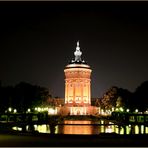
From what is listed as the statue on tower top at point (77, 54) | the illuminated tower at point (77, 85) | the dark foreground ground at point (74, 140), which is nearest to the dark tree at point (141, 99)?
the dark foreground ground at point (74, 140)

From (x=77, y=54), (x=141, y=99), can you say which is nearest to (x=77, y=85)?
(x=77, y=54)

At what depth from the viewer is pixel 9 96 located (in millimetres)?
66875

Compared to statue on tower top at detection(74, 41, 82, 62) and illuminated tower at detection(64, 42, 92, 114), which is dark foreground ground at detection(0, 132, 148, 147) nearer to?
illuminated tower at detection(64, 42, 92, 114)

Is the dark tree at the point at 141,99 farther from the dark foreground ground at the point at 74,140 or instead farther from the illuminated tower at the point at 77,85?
the illuminated tower at the point at 77,85

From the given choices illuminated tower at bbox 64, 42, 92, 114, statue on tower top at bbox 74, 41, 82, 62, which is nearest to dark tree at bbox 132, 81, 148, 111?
illuminated tower at bbox 64, 42, 92, 114

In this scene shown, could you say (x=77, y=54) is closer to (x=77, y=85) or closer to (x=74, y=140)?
(x=77, y=85)

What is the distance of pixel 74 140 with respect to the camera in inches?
814

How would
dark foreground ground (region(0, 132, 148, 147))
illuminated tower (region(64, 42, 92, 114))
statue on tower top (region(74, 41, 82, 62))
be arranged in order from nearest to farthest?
dark foreground ground (region(0, 132, 148, 147)), illuminated tower (region(64, 42, 92, 114)), statue on tower top (region(74, 41, 82, 62))

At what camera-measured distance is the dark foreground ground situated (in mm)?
18750

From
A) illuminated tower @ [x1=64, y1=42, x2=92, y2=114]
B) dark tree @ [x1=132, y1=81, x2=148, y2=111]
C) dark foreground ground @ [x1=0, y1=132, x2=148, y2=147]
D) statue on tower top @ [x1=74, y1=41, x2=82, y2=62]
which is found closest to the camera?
dark foreground ground @ [x1=0, y1=132, x2=148, y2=147]

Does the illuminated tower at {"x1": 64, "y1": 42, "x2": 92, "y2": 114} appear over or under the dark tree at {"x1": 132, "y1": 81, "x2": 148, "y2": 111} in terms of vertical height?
over

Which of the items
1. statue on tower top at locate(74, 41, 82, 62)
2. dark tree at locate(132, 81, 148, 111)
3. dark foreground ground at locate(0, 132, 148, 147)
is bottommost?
dark foreground ground at locate(0, 132, 148, 147)

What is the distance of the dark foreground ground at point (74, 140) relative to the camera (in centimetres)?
1875

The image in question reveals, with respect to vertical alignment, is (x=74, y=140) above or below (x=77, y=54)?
below
